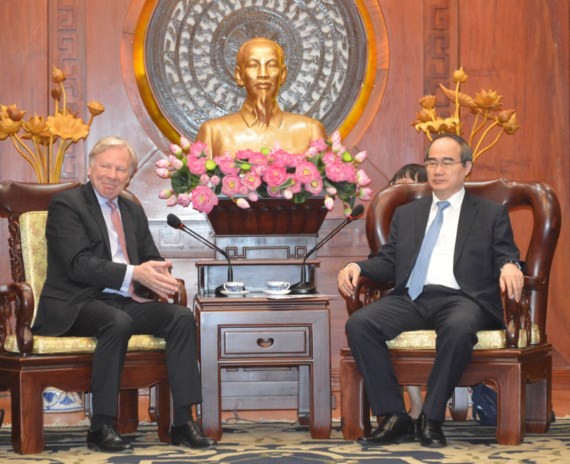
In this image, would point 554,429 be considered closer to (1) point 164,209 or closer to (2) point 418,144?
(2) point 418,144

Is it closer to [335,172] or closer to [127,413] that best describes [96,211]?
[127,413]

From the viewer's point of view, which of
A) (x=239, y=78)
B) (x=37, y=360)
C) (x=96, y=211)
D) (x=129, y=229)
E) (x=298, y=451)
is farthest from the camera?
(x=239, y=78)

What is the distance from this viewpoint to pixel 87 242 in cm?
362

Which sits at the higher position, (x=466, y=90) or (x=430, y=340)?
(x=466, y=90)

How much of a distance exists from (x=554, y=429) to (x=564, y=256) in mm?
1665

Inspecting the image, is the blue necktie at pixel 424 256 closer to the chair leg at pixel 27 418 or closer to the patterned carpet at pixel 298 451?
the patterned carpet at pixel 298 451

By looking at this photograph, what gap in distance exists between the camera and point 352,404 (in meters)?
3.60

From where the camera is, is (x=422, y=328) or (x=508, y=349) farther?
(x=422, y=328)

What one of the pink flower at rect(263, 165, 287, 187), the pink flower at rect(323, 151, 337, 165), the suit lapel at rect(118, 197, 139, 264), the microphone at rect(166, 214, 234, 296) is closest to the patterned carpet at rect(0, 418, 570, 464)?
the microphone at rect(166, 214, 234, 296)

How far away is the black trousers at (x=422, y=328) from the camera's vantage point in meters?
3.38

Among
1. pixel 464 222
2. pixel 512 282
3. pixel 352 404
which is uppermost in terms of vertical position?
pixel 464 222

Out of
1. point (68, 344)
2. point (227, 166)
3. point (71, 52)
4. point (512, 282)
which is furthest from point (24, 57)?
point (512, 282)

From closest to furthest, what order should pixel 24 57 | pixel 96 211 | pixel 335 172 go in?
pixel 96 211 < pixel 335 172 < pixel 24 57

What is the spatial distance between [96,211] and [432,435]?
1.49 metres
